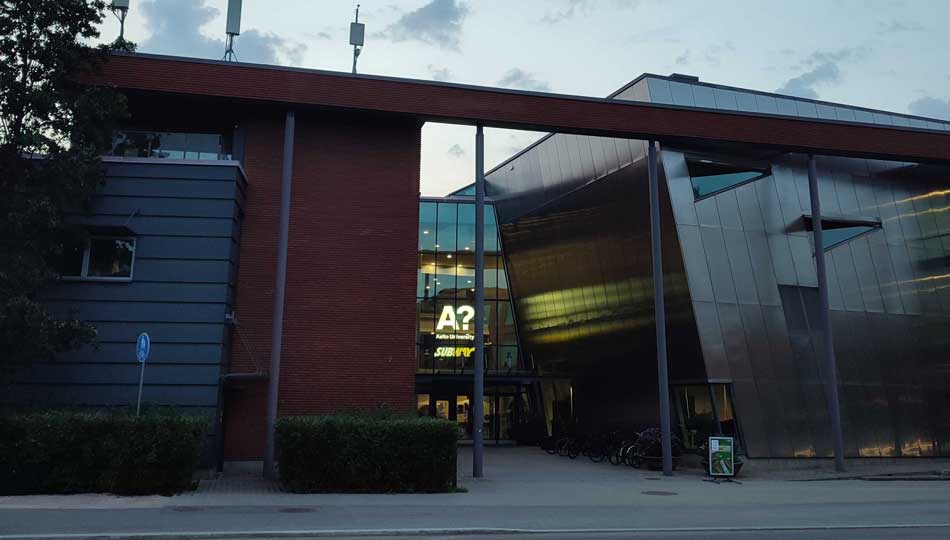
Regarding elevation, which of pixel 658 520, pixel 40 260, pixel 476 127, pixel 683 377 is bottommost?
pixel 658 520

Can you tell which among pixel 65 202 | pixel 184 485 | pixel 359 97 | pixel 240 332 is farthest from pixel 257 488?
pixel 359 97

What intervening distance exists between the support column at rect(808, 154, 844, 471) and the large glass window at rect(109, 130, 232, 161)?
56.5ft

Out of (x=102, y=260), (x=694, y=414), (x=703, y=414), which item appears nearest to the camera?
(x=102, y=260)

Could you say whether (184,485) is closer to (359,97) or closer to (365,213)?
(365,213)

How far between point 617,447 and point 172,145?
55.3 feet

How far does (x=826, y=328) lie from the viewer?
2281 cm

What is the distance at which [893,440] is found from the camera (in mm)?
24766

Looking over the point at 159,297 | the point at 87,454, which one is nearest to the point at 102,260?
the point at 159,297

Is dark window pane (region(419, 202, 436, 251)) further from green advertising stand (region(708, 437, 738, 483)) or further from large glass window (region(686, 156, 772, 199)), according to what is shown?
green advertising stand (region(708, 437, 738, 483))

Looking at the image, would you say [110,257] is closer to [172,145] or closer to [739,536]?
[172,145]

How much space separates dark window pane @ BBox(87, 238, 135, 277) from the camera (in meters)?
18.5

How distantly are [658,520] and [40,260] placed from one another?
13440mm

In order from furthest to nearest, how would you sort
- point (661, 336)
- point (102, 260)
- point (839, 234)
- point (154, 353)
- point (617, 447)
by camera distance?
point (617, 447), point (839, 234), point (661, 336), point (102, 260), point (154, 353)

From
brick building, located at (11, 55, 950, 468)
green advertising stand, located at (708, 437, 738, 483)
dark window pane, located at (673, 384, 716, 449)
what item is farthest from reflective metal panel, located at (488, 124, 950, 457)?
green advertising stand, located at (708, 437, 738, 483)
